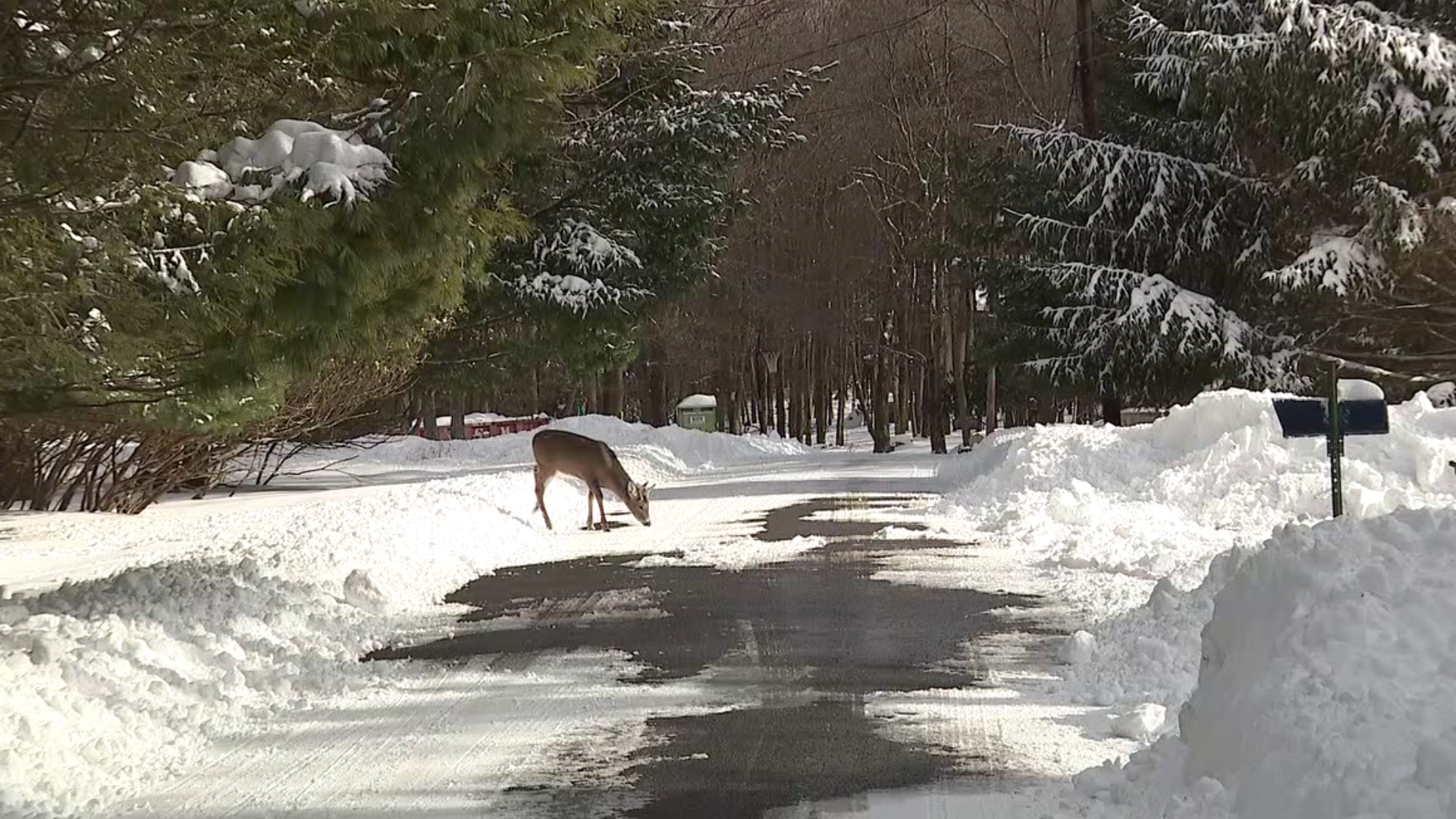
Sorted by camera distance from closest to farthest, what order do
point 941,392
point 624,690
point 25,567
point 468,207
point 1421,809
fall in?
point 1421,809 → point 624,690 → point 468,207 → point 25,567 → point 941,392

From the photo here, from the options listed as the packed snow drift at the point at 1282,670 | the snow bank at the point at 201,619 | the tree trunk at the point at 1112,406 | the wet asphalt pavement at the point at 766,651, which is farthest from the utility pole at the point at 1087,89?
the packed snow drift at the point at 1282,670

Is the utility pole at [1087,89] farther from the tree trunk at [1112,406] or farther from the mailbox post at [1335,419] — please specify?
the mailbox post at [1335,419]

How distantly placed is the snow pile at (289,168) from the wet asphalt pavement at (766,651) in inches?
133

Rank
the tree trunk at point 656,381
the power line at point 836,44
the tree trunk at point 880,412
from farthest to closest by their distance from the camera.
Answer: the tree trunk at point 656,381 < the tree trunk at point 880,412 < the power line at point 836,44

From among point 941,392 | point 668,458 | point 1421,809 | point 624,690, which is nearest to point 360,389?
point 668,458

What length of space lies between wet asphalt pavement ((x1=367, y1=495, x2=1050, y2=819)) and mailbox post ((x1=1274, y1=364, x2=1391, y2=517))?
2.56 meters

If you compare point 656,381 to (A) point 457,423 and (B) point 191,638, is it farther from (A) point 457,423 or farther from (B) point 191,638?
(B) point 191,638

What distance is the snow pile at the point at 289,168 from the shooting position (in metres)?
8.50

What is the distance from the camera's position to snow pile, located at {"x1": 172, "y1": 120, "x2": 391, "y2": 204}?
850cm

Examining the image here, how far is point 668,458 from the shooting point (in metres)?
33.0

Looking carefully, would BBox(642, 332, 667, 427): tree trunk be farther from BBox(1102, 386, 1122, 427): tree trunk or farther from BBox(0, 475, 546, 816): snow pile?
BBox(0, 475, 546, 816): snow pile

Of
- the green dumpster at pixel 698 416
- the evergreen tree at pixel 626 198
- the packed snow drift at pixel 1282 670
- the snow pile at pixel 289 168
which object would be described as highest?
the evergreen tree at pixel 626 198

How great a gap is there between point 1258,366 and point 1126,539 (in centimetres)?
1410

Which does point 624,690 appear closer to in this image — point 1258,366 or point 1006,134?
point 1258,366
